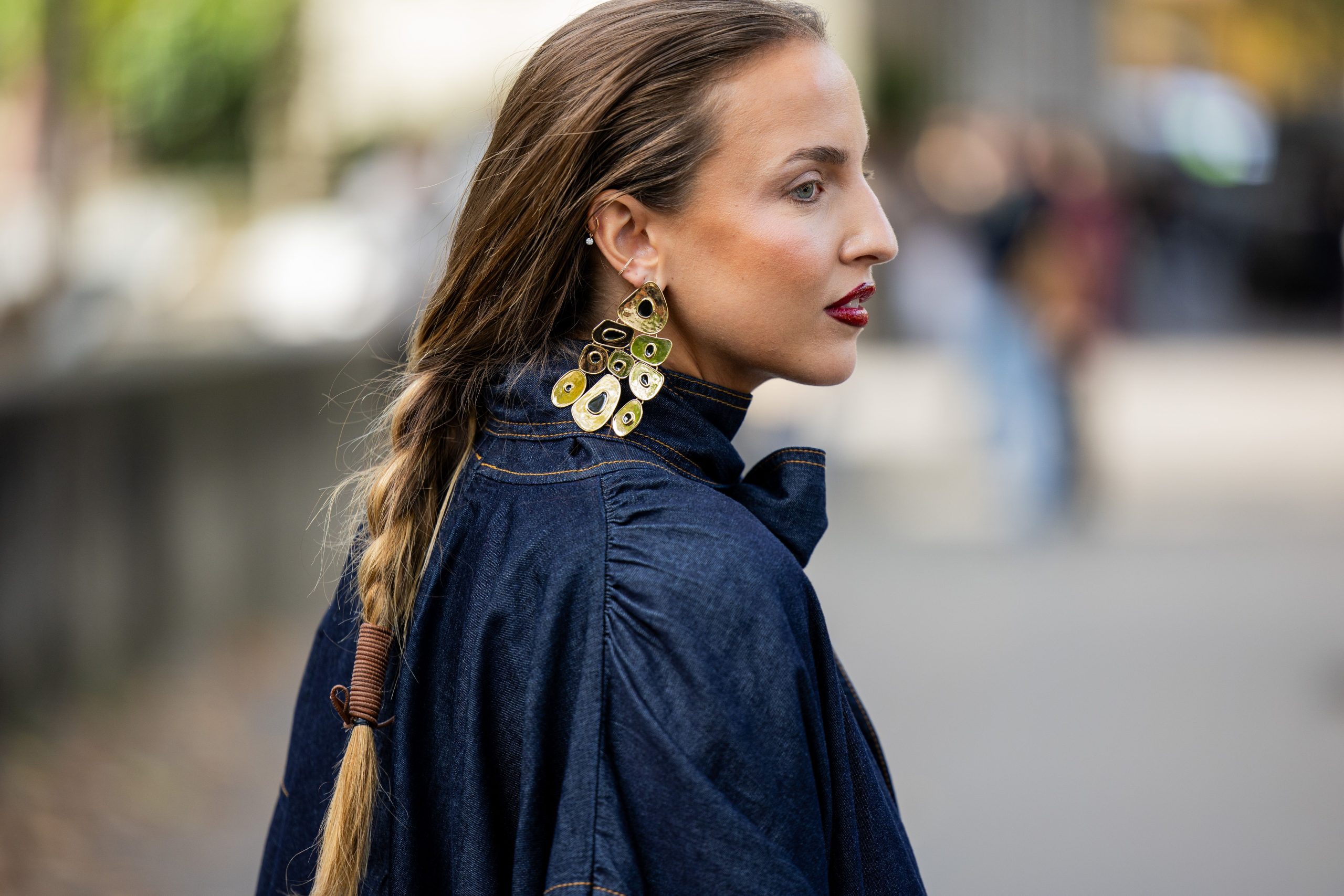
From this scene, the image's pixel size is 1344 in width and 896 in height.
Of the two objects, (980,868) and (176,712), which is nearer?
(980,868)

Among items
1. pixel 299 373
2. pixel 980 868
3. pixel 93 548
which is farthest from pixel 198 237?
pixel 980 868

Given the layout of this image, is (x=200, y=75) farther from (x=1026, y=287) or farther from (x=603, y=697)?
(x=603, y=697)

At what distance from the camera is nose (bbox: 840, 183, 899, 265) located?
1.80m

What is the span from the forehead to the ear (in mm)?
130

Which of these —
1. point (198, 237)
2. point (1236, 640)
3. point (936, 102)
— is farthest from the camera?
point (936, 102)

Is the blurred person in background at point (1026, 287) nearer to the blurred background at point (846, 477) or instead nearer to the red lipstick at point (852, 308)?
the blurred background at point (846, 477)

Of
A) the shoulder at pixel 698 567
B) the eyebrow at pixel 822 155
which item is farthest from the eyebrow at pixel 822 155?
the shoulder at pixel 698 567

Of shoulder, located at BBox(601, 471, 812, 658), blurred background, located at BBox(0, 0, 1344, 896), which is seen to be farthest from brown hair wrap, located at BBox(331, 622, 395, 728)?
blurred background, located at BBox(0, 0, 1344, 896)

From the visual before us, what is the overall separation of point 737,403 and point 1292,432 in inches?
496

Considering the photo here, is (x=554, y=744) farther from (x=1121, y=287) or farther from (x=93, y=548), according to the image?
(x=1121, y=287)

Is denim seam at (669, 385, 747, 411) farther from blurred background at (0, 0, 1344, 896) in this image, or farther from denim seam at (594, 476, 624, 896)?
blurred background at (0, 0, 1344, 896)

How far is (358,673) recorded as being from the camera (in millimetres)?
1766

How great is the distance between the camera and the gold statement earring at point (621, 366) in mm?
1727

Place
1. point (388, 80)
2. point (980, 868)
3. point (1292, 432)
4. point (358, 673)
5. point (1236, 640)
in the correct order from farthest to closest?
1. point (388, 80)
2. point (1292, 432)
3. point (1236, 640)
4. point (980, 868)
5. point (358, 673)
